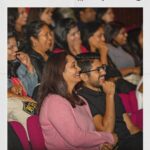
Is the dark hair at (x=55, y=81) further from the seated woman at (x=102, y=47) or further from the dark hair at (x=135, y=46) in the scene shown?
the dark hair at (x=135, y=46)

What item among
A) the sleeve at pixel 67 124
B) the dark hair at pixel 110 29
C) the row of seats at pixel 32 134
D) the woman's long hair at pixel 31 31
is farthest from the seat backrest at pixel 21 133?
the dark hair at pixel 110 29

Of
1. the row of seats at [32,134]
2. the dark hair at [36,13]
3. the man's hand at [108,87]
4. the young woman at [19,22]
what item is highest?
the dark hair at [36,13]

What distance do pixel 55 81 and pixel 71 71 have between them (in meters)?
0.09

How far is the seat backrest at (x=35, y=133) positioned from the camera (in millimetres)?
1964

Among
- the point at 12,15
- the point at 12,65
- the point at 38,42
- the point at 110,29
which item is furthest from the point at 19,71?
the point at 110,29

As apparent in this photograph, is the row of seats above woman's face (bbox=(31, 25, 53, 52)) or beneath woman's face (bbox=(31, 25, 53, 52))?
beneath

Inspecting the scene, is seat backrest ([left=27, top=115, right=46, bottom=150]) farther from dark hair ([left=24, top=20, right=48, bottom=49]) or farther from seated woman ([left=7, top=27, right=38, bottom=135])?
dark hair ([left=24, top=20, right=48, bottom=49])

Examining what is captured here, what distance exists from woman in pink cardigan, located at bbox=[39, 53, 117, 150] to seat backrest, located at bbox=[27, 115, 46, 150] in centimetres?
2

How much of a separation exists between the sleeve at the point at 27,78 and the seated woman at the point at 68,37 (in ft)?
0.54

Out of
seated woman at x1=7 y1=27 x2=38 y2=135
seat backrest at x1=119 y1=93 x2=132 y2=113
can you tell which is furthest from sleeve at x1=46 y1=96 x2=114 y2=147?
seat backrest at x1=119 y1=93 x2=132 y2=113

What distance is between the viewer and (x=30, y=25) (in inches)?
78.4

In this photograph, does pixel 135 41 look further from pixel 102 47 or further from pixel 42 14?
pixel 42 14

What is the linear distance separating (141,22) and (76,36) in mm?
329

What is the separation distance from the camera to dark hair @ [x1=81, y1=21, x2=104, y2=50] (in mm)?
2023
